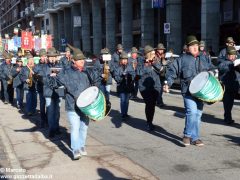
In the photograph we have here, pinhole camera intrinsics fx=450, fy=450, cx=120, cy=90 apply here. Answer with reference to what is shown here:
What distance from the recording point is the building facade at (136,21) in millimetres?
26520

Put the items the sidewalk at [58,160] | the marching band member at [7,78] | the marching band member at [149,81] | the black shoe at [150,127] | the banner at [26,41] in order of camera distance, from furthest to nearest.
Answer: the banner at [26,41] → the marching band member at [7,78] → the black shoe at [150,127] → the marching band member at [149,81] → the sidewalk at [58,160]

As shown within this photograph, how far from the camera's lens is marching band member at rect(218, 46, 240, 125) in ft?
33.1

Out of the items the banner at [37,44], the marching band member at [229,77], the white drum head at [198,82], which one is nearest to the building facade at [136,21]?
the banner at [37,44]

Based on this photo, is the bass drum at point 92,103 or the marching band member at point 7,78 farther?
the marching band member at point 7,78

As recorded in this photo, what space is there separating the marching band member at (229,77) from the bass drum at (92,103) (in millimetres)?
4008

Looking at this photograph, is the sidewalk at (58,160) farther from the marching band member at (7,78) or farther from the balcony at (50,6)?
the balcony at (50,6)

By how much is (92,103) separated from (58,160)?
1.29 metres

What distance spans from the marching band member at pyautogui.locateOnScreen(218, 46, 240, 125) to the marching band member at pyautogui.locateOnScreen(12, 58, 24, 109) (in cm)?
671

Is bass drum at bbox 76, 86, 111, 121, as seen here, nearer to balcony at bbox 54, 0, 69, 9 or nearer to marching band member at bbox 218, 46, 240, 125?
marching band member at bbox 218, 46, 240, 125

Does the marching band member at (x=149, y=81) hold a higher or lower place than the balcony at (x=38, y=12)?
lower

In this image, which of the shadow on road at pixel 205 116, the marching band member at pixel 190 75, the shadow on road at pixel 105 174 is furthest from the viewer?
the shadow on road at pixel 205 116

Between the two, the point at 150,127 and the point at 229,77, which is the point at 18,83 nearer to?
the point at 150,127

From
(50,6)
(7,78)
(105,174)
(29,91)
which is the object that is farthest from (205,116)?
(50,6)

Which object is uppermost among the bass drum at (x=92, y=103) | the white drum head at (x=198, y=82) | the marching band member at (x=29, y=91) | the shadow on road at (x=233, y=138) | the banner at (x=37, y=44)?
the banner at (x=37, y=44)
